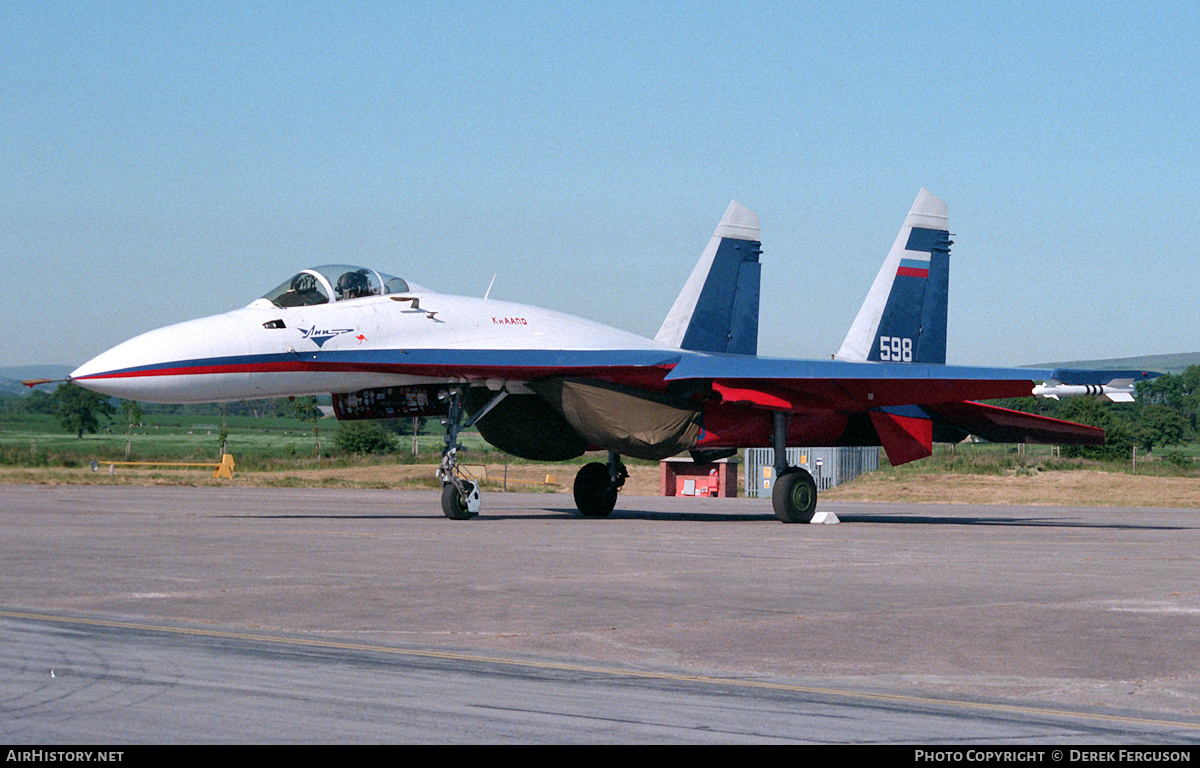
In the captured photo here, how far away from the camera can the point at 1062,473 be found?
131ft

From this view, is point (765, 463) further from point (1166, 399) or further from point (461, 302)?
point (1166, 399)

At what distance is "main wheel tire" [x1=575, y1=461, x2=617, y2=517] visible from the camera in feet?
80.5

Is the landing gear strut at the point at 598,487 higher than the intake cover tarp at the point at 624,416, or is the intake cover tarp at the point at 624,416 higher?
the intake cover tarp at the point at 624,416

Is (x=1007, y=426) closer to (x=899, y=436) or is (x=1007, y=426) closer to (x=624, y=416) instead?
(x=899, y=436)

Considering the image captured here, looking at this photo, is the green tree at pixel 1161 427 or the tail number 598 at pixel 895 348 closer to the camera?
the tail number 598 at pixel 895 348

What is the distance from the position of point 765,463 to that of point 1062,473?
900cm

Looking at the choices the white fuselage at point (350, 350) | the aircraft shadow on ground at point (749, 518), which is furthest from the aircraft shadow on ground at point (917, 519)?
the white fuselage at point (350, 350)

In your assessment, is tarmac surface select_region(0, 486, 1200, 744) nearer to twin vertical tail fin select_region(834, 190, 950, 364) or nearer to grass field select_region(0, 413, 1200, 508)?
twin vertical tail fin select_region(834, 190, 950, 364)

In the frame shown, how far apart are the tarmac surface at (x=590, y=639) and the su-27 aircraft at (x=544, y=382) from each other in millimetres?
2984

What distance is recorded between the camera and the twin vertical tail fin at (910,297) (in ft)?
88.2

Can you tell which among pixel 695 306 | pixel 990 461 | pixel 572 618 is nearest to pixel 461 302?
pixel 695 306

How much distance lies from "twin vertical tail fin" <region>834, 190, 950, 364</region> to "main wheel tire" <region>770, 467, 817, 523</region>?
4.97m

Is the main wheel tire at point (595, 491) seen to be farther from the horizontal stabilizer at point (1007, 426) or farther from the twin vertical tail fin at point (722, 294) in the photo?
the horizontal stabilizer at point (1007, 426)

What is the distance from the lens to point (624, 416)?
22.0m
